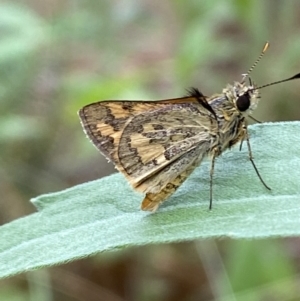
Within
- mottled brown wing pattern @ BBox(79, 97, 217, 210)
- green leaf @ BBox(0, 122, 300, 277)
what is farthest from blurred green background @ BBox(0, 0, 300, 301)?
green leaf @ BBox(0, 122, 300, 277)

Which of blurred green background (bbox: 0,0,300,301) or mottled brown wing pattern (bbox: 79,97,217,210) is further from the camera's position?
blurred green background (bbox: 0,0,300,301)

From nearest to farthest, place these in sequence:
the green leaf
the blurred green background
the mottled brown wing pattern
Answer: the green leaf → the mottled brown wing pattern → the blurred green background

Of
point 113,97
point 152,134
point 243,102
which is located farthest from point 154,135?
point 113,97

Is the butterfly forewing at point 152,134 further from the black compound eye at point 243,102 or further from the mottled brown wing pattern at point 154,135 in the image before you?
the black compound eye at point 243,102

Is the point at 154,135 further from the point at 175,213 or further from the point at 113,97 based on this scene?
the point at 113,97

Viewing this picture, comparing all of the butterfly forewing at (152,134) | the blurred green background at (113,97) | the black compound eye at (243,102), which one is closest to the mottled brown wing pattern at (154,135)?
the butterfly forewing at (152,134)

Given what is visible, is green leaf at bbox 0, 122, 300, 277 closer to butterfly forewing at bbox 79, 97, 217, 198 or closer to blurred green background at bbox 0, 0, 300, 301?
butterfly forewing at bbox 79, 97, 217, 198

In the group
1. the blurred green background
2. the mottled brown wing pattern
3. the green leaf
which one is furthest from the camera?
the blurred green background
